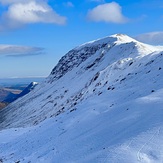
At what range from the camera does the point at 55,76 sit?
489 feet

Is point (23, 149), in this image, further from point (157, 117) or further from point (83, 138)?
point (157, 117)

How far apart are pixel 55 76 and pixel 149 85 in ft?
394

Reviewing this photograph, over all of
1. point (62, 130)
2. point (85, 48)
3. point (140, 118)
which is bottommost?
point (62, 130)

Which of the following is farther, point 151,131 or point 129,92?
point 129,92

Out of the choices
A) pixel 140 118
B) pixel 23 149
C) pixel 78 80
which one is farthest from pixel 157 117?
pixel 78 80

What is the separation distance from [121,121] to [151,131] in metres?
3.88

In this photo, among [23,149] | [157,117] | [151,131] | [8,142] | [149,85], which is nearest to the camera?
[151,131]

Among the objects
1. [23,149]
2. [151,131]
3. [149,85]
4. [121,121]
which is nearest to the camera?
[151,131]

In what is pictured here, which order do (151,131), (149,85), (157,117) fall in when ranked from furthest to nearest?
1. (149,85)
2. (157,117)
3. (151,131)

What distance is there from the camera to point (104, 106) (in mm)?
29109

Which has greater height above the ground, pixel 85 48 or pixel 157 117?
pixel 85 48

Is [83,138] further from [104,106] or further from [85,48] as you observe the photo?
[85,48]

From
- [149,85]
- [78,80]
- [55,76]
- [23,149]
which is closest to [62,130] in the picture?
[23,149]

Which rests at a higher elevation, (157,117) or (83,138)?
(157,117)
